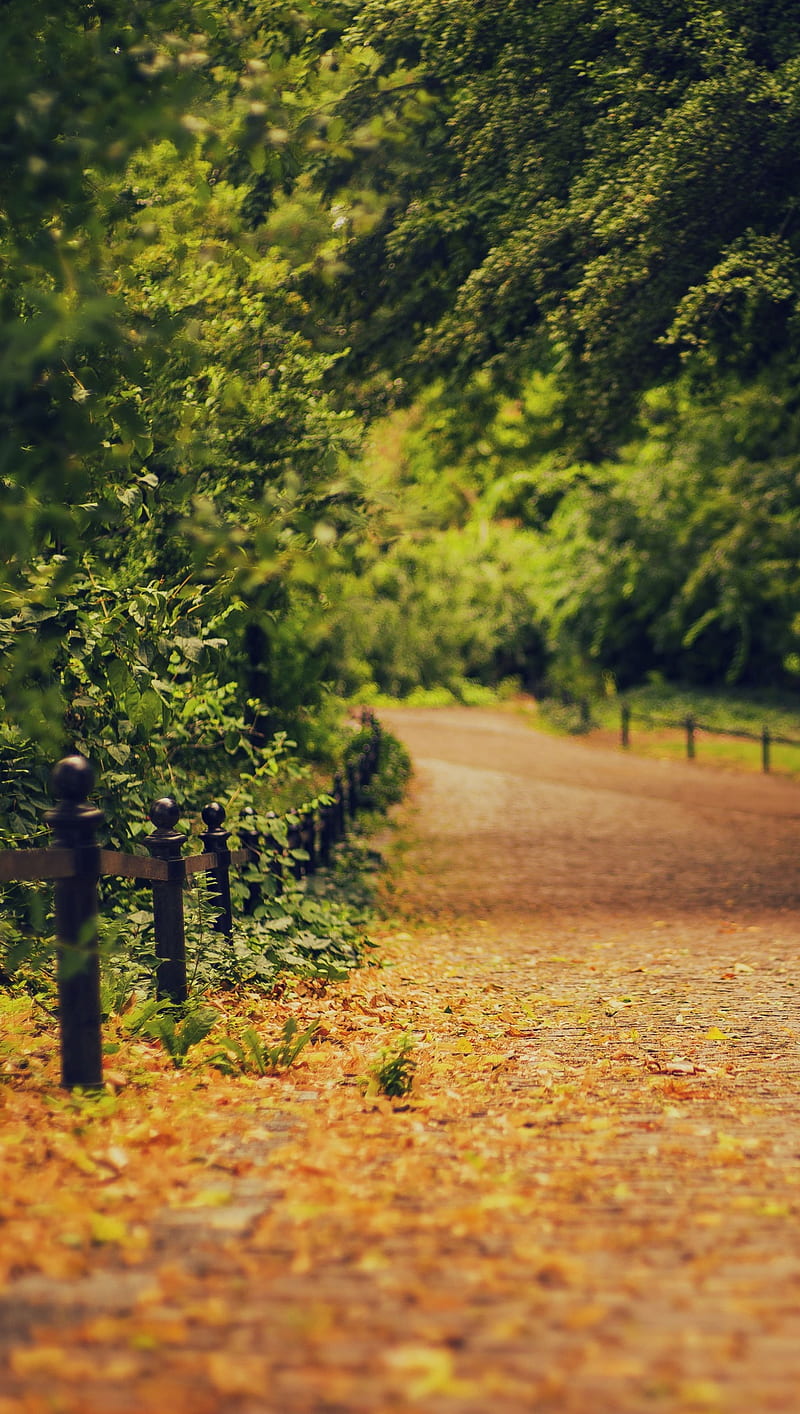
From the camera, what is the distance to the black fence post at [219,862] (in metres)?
6.79

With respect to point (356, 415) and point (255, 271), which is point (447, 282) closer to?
point (356, 415)

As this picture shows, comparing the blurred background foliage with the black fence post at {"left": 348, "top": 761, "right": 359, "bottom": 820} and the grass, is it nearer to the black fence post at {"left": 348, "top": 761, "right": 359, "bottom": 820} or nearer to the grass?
the black fence post at {"left": 348, "top": 761, "right": 359, "bottom": 820}

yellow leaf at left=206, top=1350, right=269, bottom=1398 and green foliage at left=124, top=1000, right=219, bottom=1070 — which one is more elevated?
yellow leaf at left=206, top=1350, right=269, bottom=1398

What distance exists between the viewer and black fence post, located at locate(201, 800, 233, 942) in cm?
679

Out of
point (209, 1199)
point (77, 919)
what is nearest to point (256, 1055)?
point (77, 919)

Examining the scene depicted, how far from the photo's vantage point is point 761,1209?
3572mm

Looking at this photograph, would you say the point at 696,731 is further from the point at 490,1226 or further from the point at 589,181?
the point at 490,1226

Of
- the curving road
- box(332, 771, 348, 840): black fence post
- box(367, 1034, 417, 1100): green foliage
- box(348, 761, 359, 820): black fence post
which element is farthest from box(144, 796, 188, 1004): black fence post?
box(348, 761, 359, 820): black fence post

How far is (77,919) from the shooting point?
4.42m

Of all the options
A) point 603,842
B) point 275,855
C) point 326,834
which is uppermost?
point 275,855

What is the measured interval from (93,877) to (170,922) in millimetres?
1326

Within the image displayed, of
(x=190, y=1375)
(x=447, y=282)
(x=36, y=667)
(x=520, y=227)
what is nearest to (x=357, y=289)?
(x=447, y=282)

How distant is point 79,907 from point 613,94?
7270mm

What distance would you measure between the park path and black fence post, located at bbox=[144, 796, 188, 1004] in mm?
796
